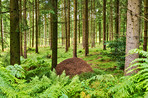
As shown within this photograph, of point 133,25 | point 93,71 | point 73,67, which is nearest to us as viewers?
point 133,25

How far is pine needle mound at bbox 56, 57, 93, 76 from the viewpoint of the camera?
6.37 metres

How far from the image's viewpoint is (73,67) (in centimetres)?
661

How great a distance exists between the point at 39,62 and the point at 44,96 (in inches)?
209

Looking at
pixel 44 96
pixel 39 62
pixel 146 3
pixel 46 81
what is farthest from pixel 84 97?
pixel 146 3

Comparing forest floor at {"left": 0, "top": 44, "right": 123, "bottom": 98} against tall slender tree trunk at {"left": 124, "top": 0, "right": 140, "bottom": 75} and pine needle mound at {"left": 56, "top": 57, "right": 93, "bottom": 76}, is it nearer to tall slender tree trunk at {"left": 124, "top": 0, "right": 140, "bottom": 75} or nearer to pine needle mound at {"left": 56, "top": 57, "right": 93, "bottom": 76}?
pine needle mound at {"left": 56, "top": 57, "right": 93, "bottom": 76}

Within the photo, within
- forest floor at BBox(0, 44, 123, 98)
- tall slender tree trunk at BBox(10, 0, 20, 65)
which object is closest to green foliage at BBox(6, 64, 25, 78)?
forest floor at BBox(0, 44, 123, 98)

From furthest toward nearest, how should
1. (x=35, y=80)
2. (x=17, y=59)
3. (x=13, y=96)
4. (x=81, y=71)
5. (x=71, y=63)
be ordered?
(x=71, y=63) < (x=81, y=71) < (x=17, y=59) < (x=35, y=80) < (x=13, y=96)

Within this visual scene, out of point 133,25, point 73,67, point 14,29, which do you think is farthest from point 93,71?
point 14,29

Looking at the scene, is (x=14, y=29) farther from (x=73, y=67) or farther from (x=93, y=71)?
(x=93, y=71)

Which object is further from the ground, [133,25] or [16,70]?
[133,25]

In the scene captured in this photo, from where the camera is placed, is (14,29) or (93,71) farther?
(93,71)

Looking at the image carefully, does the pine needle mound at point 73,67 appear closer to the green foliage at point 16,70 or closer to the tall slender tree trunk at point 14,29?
the tall slender tree trunk at point 14,29

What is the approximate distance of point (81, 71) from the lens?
20.8 ft

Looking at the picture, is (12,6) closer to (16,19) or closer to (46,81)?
(16,19)
